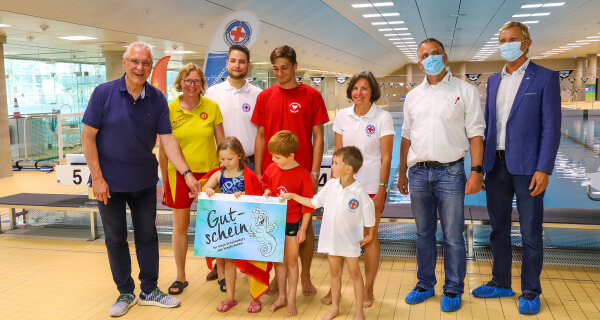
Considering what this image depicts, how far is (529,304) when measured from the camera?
354 centimetres

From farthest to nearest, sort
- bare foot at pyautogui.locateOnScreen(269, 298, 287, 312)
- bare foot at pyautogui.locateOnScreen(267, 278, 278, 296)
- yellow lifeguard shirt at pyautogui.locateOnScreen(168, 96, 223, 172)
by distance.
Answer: bare foot at pyautogui.locateOnScreen(267, 278, 278, 296)
yellow lifeguard shirt at pyautogui.locateOnScreen(168, 96, 223, 172)
bare foot at pyautogui.locateOnScreen(269, 298, 287, 312)

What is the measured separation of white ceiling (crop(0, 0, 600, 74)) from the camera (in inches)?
390

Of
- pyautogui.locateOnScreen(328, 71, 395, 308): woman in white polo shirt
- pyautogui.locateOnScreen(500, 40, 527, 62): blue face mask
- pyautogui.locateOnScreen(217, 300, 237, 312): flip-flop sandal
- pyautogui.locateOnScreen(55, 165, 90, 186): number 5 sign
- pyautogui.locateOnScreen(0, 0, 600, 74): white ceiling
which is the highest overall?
pyautogui.locateOnScreen(0, 0, 600, 74): white ceiling

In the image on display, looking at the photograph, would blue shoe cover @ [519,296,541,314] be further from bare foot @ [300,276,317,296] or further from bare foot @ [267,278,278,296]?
bare foot @ [267,278,278,296]

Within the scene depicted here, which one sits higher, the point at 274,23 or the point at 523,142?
the point at 274,23

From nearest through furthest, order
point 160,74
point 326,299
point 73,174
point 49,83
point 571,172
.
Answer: point 326,299 < point 73,174 < point 571,172 < point 160,74 < point 49,83

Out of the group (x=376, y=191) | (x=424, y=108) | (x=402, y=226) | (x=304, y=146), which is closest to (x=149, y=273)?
(x=304, y=146)

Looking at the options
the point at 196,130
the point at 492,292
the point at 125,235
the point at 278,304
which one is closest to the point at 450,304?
the point at 492,292

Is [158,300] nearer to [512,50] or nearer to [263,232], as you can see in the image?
[263,232]

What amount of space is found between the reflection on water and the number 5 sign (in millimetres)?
4362

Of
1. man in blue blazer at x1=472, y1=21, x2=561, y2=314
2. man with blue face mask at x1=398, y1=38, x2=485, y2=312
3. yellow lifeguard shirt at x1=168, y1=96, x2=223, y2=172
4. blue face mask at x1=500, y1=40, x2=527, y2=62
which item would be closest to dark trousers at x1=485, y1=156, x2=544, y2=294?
man in blue blazer at x1=472, y1=21, x2=561, y2=314

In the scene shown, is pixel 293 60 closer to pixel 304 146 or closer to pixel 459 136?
pixel 304 146

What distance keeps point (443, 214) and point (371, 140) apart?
712 mm

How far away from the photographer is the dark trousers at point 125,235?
145 inches
